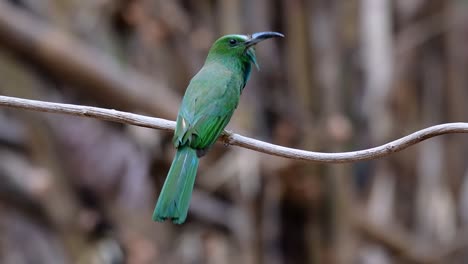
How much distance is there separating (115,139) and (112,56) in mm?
795

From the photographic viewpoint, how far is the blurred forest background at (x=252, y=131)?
5.70m

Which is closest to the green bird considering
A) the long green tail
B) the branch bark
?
the long green tail

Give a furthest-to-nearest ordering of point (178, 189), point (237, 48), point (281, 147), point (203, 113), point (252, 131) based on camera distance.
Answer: point (252, 131), point (237, 48), point (203, 113), point (178, 189), point (281, 147)

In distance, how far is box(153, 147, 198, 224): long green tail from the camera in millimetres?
2672

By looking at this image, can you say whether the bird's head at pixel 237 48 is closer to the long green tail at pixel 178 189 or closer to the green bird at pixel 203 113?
the green bird at pixel 203 113

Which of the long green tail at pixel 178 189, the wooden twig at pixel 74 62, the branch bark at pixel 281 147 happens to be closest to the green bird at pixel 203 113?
the long green tail at pixel 178 189

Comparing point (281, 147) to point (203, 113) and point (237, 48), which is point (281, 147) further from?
point (237, 48)

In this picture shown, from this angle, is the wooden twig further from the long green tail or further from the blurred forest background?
the long green tail

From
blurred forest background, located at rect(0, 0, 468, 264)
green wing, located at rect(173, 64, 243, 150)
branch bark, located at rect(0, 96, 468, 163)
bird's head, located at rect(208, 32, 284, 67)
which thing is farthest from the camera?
blurred forest background, located at rect(0, 0, 468, 264)

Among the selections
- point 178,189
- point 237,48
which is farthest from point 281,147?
point 237,48

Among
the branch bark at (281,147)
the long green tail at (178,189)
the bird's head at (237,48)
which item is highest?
the bird's head at (237,48)

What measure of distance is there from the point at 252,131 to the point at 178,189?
9.61 ft

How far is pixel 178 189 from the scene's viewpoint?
2824 millimetres

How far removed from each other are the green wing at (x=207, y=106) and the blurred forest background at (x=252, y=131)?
7.48 feet
